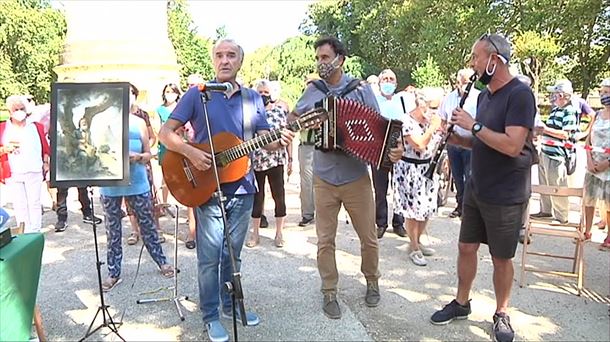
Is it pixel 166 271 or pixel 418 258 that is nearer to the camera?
pixel 166 271

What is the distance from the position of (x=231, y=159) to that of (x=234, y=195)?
286 millimetres

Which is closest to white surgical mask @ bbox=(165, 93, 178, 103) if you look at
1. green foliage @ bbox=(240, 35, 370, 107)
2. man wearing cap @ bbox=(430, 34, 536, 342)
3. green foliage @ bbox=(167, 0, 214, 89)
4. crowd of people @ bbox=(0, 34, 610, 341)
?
crowd of people @ bbox=(0, 34, 610, 341)

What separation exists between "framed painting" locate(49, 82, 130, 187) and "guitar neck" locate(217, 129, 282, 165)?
2.63 feet

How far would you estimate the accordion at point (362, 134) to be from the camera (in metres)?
3.56

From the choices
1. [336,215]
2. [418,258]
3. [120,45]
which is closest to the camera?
[336,215]

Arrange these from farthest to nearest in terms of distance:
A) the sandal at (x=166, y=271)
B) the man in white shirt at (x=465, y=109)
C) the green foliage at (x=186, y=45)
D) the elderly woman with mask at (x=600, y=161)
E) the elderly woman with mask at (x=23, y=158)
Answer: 1. the green foliage at (x=186, y=45)
2. the elderly woman with mask at (x=23, y=158)
3. the man in white shirt at (x=465, y=109)
4. the elderly woman with mask at (x=600, y=161)
5. the sandal at (x=166, y=271)

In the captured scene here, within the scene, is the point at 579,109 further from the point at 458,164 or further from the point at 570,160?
the point at 458,164

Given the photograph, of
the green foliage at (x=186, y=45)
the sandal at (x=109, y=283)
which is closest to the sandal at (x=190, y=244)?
the sandal at (x=109, y=283)

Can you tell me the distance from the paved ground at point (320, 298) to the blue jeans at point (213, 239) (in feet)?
1.26

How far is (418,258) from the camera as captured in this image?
522cm

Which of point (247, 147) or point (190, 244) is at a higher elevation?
point (247, 147)

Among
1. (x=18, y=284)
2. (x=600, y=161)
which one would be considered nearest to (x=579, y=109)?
(x=600, y=161)

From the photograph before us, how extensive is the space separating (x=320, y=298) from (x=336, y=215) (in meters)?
0.83

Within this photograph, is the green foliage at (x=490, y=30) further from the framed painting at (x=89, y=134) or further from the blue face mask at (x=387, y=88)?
the framed painting at (x=89, y=134)
